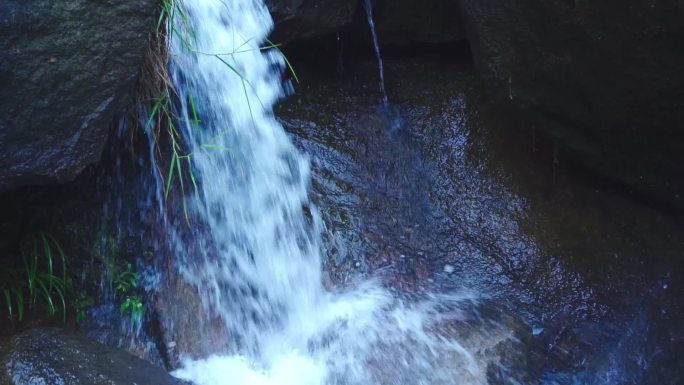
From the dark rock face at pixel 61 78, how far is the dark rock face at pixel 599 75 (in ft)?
6.11

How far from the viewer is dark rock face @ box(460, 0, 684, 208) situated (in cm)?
293

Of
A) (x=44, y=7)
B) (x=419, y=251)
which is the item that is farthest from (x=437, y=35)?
(x=44, y=7)

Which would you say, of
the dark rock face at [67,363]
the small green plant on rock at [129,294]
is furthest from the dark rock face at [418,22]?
the dark rock face at [67,363]

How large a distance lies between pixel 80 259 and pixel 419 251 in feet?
6.17

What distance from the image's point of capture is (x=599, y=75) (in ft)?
10.4

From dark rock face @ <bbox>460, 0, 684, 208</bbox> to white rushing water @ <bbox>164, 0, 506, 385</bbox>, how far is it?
45.4 inches

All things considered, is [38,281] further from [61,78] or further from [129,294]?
[61,78]

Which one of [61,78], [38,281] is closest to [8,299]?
[38,281]

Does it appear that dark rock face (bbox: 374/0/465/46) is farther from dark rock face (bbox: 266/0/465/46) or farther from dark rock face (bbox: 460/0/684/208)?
dark rock face (bbox: 460/0/684/208)

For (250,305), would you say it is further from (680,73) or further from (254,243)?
(680,73)

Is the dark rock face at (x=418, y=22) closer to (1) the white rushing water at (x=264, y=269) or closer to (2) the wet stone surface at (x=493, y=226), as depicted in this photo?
(2) the wet stone surface at (x=493, y=226)

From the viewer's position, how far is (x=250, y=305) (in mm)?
3361

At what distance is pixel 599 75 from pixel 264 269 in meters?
2.07

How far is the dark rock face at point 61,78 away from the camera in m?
2.45
